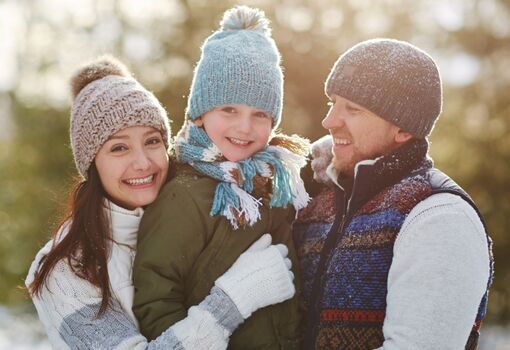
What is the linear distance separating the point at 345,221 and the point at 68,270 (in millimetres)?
1050

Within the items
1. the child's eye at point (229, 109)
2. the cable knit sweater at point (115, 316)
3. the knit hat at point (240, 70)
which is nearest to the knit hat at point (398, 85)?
the knit hat at point (240, 70)

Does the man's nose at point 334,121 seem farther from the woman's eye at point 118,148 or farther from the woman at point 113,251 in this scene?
the woman's eye at point 118,148

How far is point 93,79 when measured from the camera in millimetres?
2803

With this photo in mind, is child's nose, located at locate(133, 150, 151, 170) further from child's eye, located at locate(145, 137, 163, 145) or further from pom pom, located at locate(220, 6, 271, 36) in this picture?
pom pom, located at locate(220, 6, 271, 36)

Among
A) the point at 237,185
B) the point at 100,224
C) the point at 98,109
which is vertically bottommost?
the point at 100,224

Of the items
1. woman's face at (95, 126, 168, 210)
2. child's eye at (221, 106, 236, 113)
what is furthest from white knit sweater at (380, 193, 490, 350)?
woman's face at (95, 126, 168, 210)

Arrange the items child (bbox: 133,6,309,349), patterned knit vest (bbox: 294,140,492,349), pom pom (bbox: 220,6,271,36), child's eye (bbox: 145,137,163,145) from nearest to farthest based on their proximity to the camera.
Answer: patterned knit vest (bbox: 294,140,492,349)
child (bbox: 133,6,309,349)
child's eye (bbox: 145,137,163,145)
pom pom (bbox: 220,6,271,36)

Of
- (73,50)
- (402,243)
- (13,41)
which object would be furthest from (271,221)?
(13,41)

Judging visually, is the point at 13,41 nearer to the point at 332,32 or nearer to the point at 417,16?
the point at 332,32

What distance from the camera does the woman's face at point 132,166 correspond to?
8.59 feet

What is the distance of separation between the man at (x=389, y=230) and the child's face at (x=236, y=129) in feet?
0.97

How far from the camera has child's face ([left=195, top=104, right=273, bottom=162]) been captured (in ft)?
8.71

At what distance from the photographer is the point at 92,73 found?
2.80 m

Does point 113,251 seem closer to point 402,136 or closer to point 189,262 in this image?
point 189,262
